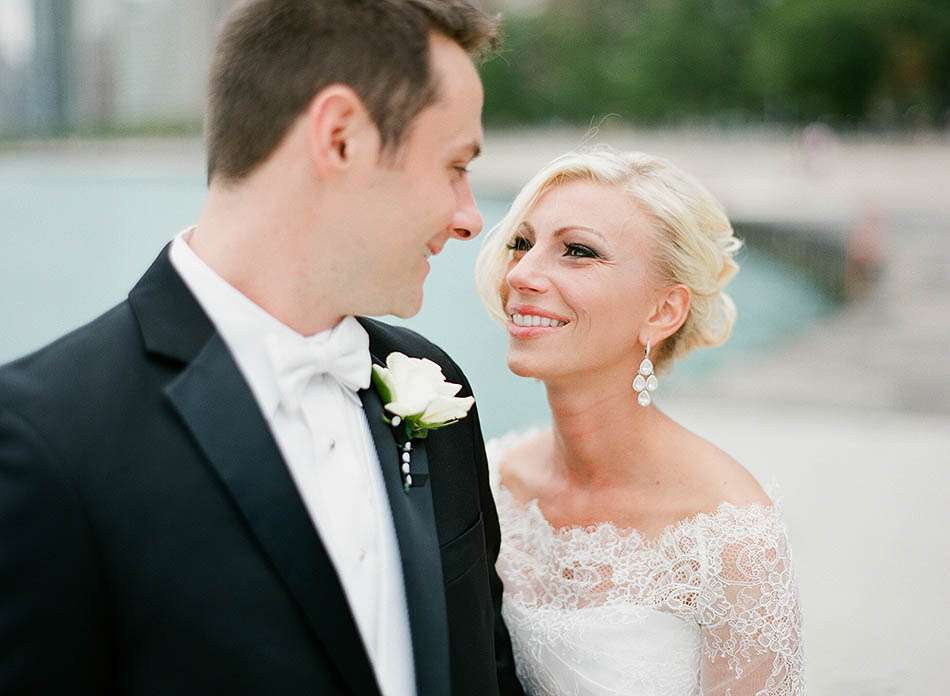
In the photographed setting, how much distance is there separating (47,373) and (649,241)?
1.88 m

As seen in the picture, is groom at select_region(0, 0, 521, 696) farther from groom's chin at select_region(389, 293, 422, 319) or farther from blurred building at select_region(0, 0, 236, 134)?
blurred building at select_region(0, 0, 236, 134)

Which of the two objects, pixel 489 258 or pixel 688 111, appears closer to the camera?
pixel 489 258

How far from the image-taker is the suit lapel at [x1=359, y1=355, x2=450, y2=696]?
190cm

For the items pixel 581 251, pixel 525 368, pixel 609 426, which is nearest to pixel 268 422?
pixel 525 368

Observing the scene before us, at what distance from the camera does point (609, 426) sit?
10.5ft

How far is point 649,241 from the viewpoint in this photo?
3133mm

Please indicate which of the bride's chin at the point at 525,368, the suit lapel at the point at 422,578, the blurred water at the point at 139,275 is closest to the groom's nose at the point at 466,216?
the suit lapel at the point at 422,578

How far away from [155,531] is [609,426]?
1801 millimetres

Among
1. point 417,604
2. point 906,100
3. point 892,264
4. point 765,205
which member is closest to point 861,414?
point 417,604

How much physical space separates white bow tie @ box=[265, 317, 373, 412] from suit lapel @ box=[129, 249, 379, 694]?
0.07 metres

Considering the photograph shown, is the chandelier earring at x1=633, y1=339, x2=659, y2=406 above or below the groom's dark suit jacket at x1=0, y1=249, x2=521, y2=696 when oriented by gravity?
below

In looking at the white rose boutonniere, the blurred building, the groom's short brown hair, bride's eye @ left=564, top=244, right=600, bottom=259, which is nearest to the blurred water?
bride's eye @ left=564, top=244, right=600, bottom=259

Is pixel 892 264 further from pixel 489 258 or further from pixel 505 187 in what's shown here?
pixel 489 258

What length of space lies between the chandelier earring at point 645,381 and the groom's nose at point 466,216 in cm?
132
